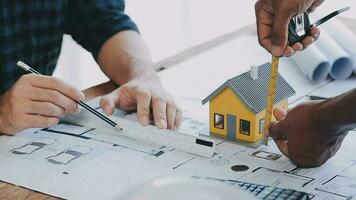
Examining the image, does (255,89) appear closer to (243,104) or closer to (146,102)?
(243,104)

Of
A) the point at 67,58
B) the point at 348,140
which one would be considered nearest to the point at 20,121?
the point at 348,140

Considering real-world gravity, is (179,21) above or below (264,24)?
below

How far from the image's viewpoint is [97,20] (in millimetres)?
1819

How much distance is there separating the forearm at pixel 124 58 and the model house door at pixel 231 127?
→ 13.4 inches

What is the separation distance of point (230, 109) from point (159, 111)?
163 mm

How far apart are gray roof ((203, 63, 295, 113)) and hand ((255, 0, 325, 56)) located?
80 millimetres

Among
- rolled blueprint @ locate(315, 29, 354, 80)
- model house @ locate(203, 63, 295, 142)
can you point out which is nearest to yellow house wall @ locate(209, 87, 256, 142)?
model house @ locate(203, 63, 295, 142)

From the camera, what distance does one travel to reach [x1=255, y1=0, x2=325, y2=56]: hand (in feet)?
4.14

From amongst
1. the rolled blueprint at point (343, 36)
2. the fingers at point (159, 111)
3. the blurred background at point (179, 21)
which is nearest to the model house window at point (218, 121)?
the fingers at point (159, 111)

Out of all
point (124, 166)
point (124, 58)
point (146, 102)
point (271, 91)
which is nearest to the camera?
point (124, 166)

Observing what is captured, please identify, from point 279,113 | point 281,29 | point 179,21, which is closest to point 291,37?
point 281,29

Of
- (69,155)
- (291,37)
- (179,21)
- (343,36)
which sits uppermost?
(291,37)

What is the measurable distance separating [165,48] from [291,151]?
2225 mm

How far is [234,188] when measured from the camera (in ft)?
3.59
